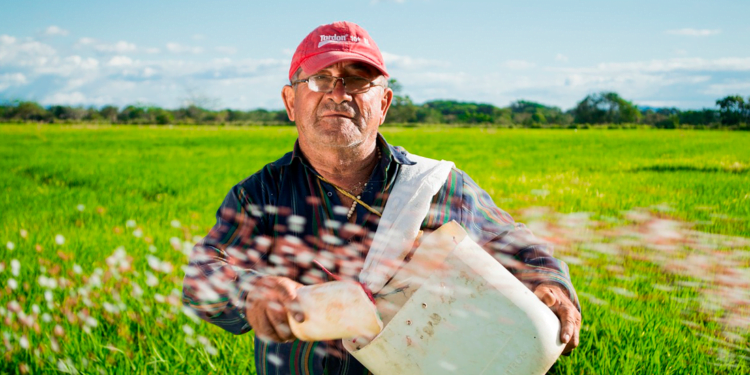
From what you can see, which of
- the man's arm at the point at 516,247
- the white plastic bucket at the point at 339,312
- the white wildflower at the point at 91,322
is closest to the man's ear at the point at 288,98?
the man's arm at the point at 516,247

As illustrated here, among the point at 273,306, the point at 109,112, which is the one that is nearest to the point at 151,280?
the point at 273,306

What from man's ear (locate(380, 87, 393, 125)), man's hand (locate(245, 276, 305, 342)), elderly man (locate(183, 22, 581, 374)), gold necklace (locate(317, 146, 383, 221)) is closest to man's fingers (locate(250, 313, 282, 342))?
man's hand (locate(245, 276, 305, 342))

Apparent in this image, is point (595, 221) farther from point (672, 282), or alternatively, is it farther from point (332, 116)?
point (332, 116)

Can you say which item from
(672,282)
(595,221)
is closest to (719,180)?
(595,221)

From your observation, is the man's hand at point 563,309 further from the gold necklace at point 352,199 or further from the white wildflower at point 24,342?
the white wildflower at point 24,342

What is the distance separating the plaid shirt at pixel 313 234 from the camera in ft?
5.51

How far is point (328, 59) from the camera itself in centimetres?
174

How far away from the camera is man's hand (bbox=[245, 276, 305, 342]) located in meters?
1.32

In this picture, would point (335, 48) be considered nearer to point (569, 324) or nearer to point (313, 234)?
point (313, 234)

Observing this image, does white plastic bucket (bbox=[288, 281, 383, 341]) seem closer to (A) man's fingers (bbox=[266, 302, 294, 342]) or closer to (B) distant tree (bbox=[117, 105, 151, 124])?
(A) man's fingers (bbox=[266, 302, 294, 342])

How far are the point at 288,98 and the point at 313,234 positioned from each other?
1.74 ft

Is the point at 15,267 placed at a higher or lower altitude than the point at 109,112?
lower

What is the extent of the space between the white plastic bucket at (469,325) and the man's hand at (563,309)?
0.26 ft

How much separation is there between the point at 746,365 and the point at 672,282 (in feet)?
4.00
